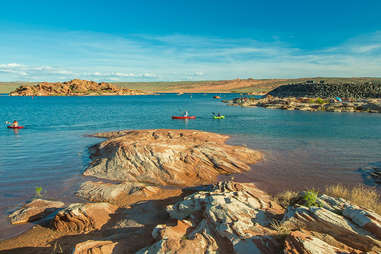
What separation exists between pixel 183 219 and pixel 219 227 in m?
2.07

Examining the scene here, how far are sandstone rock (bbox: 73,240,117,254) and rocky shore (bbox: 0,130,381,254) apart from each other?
0.09 feet

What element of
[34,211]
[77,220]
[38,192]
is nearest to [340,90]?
[38,192]

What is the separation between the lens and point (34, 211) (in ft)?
38.7

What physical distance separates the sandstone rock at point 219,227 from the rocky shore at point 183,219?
0.03m

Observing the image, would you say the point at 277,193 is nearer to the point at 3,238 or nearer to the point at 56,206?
the point at 56,206

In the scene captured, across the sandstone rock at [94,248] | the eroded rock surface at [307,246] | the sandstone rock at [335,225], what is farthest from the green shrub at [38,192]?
the eroded rock surface at [307,246]

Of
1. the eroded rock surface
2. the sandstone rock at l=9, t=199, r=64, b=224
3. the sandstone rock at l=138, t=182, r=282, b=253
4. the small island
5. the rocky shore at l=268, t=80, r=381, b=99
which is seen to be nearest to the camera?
the eroded rock surface

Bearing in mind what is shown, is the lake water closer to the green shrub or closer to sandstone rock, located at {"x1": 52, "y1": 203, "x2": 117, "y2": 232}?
the green shrub

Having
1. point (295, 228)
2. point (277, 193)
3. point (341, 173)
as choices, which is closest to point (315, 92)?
point (341, 173)

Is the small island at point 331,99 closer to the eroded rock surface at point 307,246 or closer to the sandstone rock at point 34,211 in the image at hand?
the eroded rock surface at point 307,246

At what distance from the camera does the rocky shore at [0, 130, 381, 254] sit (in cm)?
706

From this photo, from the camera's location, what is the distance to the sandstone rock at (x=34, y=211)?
448 inches

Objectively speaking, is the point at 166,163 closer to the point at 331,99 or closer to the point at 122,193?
the point at 122,193

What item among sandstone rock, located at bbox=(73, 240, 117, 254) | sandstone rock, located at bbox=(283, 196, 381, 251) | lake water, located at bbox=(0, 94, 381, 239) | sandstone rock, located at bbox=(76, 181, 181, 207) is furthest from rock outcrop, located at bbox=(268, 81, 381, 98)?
sandstone rock, located at bbox=(73, 240, 117, 254)
